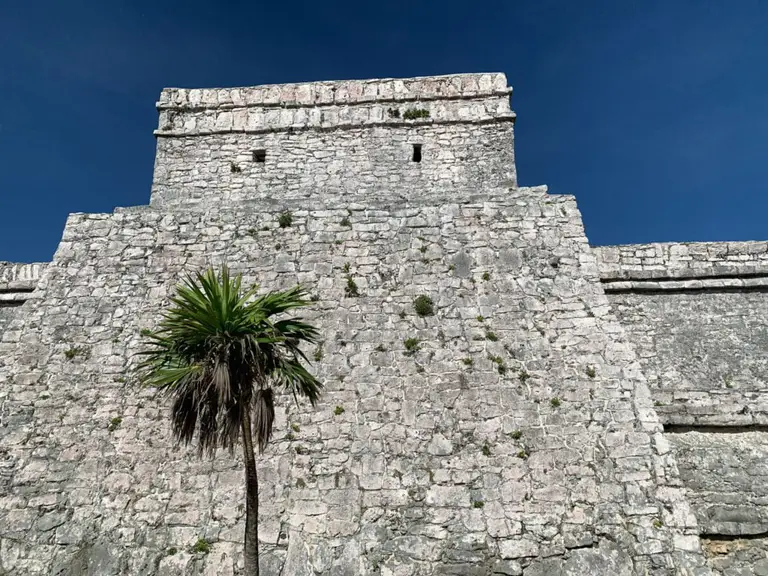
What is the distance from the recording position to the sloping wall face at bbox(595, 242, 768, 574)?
8.36 meters

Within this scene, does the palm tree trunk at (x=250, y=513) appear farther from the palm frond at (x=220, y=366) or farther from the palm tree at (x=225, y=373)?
the palm frond at (x=220, y=366)

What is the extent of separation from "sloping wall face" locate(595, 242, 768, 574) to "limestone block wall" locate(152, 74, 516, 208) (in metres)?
3.35

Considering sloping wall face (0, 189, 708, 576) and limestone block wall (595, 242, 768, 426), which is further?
limestone block wall (595, 242, 768, 426)

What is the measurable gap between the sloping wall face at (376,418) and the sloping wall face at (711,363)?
689mm

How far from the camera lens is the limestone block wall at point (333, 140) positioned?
38.8ft

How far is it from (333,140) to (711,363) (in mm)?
8241

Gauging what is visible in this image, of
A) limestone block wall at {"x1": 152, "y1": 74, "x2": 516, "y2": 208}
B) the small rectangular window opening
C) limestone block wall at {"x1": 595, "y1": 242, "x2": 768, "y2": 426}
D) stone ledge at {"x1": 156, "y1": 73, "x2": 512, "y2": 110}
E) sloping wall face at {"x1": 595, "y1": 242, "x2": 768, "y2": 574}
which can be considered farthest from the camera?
stone ledge at {"x1": 156, "y1": 73, "x2": 512, "y2": 110}

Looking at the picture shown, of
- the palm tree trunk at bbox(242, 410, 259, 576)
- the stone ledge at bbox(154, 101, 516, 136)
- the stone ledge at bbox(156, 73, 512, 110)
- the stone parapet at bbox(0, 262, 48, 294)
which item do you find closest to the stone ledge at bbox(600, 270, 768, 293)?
the stone ledge at bbox(154, 101, 516, 136)

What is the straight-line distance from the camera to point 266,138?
12383mm

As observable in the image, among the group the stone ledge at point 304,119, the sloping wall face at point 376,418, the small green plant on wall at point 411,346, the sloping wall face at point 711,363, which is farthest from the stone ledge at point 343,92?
the small green plant on wall at point 411,346

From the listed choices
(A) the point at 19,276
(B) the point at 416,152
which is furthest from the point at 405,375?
(A) the point at 19,276

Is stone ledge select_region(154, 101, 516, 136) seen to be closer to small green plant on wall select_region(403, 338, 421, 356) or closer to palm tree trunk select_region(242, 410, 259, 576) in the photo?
small green plant on wall select_region(403, 338, 421, 356)

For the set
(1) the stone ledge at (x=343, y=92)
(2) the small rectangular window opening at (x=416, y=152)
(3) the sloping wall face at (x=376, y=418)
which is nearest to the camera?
(3) the sloping wall face at (x=376, y=418)

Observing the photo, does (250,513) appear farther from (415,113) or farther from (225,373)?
(415,113)
